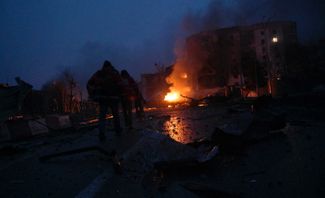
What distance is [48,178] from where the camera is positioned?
4.66m

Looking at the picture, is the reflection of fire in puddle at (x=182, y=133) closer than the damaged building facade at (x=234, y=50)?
Yes

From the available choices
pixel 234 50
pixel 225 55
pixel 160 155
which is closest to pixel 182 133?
pixel 160 155

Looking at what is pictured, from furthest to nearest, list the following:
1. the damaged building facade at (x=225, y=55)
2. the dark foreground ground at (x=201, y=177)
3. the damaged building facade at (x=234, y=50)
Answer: the damaged building facade at (x=234, y=50)
the damaged building facade at (x=225, y=55)
the dark foreground ground at (x=201, y=177)

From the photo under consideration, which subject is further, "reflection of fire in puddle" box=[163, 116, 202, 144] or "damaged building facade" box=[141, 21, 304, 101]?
"damaged building facade" box=[141, 21, 304, 101]

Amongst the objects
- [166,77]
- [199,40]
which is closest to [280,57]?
[199,40]

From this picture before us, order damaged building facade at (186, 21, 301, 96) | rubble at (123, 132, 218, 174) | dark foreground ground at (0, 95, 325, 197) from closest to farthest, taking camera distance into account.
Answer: dark foreground ground at (0, 95, 325, 197) < rubble at (123, 132, 218, 174) < damaged building facade at (186, 21, 301, 96)

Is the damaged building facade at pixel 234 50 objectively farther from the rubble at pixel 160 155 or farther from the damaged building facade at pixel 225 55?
the rubble at pixel 160 155

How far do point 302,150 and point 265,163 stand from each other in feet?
3.11

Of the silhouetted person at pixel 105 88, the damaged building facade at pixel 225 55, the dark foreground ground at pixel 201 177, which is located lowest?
the dark foreground ground at pixel 201 177

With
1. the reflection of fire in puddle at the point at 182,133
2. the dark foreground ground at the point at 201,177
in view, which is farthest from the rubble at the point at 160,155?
the reflection of fire in puddle at the point at 182,133

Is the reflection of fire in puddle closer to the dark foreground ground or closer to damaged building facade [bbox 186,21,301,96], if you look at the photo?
the dark foreground ground

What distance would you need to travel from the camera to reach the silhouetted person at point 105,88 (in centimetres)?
851

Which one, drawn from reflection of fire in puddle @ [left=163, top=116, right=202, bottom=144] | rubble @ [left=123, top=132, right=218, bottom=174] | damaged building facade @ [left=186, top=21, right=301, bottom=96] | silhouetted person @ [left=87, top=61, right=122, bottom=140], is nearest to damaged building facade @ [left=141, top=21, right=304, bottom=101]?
damaged building facade @ [left=186, top=21, right=301, bottom=96]

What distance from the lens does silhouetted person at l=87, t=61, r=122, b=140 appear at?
27.9ft
